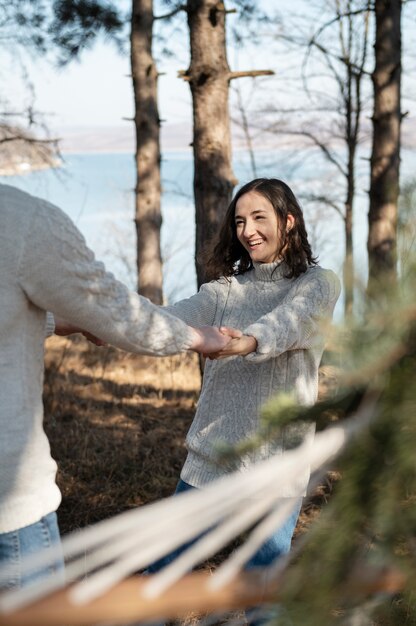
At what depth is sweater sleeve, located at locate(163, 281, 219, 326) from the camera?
2717 mm

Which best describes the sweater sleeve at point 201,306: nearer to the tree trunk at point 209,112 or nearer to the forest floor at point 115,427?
the forest floor at point 115,427

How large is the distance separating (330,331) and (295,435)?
0.15 m

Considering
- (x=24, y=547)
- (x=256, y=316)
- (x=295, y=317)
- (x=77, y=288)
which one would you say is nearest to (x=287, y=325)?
(x=295, y=317)

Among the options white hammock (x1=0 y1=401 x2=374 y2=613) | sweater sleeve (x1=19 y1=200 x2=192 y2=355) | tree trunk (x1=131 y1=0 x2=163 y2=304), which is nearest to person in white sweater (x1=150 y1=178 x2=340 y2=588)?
sweater sleeve (x1=19 y1=200 x2=192 y2=355)

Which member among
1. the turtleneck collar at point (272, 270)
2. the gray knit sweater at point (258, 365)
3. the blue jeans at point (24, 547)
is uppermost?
the turtleneck collar at point (272, 270)

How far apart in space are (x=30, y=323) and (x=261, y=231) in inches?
42.3

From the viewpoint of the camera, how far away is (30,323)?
182 centimetres

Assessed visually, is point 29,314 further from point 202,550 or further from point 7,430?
point 202,550

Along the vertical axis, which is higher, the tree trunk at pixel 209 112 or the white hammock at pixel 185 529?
the tree trunk at pixel 209 112

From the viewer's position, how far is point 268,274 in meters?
2.72

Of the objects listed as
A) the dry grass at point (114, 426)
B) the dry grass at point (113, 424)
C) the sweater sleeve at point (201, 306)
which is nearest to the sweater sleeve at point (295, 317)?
the sweater sleeve at point (201, 306)

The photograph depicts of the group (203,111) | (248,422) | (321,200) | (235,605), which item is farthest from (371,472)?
(321,200)

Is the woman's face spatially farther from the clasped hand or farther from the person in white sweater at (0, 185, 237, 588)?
the person in white sweater at (0, 185, 237, 588)

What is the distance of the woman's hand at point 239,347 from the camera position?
7.58 feet
